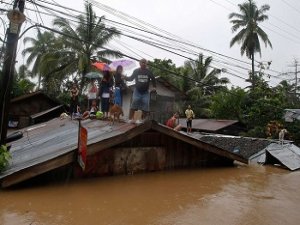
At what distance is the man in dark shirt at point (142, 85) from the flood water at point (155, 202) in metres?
1.72

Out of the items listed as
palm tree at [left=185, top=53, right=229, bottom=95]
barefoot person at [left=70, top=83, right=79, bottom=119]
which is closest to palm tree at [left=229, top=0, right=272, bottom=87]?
palm tree at [left=185, top=53, right=229, bottom=95]

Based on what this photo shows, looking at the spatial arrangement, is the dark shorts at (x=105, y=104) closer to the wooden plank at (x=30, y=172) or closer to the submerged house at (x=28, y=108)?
the wooden plank at (x=30, y=172)

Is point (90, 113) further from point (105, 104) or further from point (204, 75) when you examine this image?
point (204, 75)

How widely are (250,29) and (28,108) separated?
19.4 metres

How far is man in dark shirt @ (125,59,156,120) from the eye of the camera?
827 cm

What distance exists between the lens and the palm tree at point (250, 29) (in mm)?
30031

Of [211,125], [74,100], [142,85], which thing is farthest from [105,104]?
[211,125]

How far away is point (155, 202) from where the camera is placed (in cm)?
621

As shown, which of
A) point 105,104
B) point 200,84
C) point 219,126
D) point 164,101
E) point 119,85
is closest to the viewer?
point 119,85

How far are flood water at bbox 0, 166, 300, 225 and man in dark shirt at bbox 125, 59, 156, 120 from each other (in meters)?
1.72

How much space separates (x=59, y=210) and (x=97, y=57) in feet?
66.2

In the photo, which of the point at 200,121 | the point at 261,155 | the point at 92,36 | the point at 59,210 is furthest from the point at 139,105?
the point at 92,36

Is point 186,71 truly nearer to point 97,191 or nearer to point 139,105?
point 139,105

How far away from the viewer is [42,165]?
6398mm
